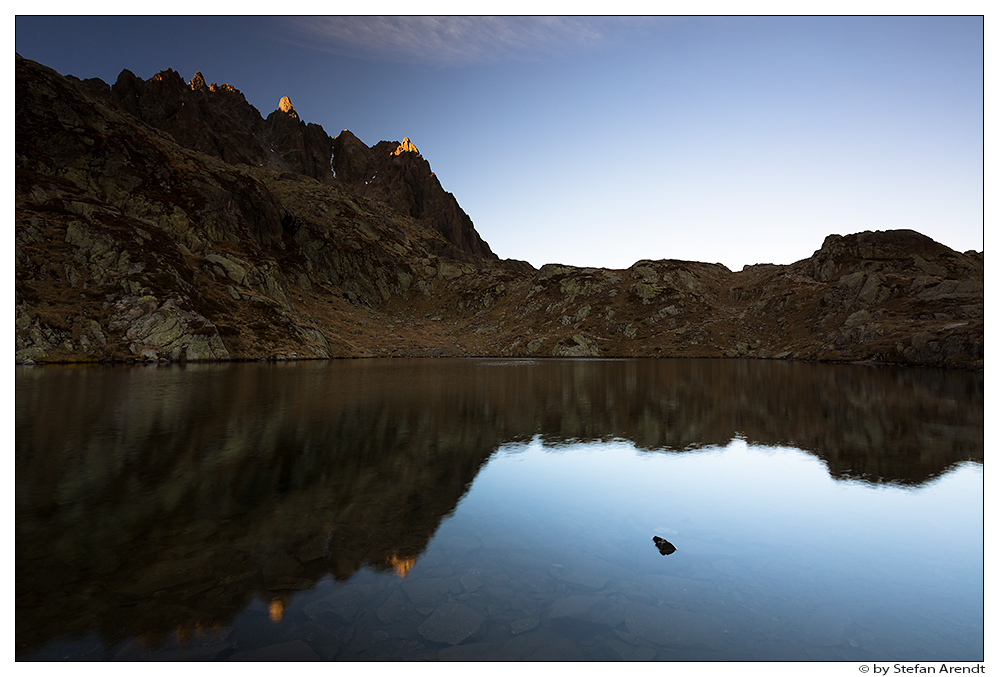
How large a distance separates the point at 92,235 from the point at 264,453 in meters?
78.1

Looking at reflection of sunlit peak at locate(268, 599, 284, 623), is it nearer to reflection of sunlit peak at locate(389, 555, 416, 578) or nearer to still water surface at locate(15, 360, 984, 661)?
still water surface at locate(15, 360, 984, 661)

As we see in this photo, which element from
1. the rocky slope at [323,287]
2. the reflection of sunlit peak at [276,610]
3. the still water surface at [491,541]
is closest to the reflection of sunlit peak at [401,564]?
the still water surface at [491,541]

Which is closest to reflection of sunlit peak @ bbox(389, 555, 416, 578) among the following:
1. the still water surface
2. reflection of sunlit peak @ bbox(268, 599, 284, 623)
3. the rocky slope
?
the still water surface

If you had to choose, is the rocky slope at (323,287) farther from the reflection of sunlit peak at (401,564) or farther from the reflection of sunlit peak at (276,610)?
the reflection of sunlit peak at (401,564)

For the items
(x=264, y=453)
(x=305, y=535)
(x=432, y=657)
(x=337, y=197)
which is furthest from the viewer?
(x=337, y=197)

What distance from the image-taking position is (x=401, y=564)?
8.11 metres

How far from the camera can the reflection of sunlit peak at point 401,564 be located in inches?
307

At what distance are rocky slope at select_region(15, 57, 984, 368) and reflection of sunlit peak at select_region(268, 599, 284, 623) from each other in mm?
68074

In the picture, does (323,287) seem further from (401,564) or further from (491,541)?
(401,564)

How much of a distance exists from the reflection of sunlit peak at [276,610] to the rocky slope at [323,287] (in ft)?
223

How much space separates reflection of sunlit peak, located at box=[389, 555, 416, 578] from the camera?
7789mm

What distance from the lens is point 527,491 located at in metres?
12.4

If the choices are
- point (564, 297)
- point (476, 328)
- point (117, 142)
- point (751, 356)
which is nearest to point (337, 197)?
point (117, 142)
